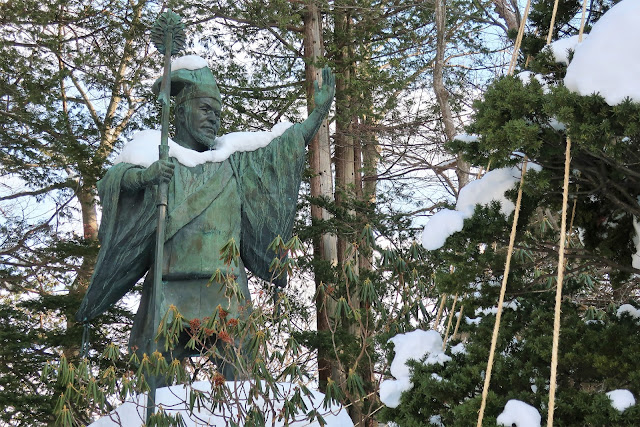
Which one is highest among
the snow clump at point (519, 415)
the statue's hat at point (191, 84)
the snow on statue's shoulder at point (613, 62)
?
the statue's hat at point (191, 84)

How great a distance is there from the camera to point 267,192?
5.61 metres

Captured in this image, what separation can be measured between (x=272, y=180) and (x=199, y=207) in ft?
1.96

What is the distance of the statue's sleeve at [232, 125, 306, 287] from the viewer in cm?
555

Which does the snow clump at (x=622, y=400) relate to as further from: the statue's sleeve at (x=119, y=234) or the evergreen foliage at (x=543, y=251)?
the statue's sleeve at (x=119, y=234)

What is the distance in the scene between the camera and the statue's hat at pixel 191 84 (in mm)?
5527

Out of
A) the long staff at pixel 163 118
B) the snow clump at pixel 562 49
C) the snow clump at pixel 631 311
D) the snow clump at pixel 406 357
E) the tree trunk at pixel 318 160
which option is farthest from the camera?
the tree trunk at pixel 318 160

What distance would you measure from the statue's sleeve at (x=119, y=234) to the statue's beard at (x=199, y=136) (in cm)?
51

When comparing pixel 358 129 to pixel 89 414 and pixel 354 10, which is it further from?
pixel 89 414

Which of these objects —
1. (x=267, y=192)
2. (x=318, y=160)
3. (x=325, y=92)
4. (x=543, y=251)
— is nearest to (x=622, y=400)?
(x=543, y=251)

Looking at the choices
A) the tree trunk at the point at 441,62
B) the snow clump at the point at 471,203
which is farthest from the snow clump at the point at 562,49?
the tree trunk at the point at 441,62

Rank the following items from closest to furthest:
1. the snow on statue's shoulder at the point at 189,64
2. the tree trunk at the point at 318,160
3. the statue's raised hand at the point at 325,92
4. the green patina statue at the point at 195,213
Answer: the green patina statue at the point at 195,213
the statue's raised hand at the point at 325,92
the snow on statue's shoulder at the point at 189,64
the tree trunk at the point at 318,160

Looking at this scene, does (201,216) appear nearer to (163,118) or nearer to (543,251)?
(163,118)

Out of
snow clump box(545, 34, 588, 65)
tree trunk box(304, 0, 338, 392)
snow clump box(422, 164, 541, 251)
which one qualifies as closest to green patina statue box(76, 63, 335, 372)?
snow clump box(422, 164, 541, 251)

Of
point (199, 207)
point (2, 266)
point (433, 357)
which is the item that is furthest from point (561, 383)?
point (2, 266)
